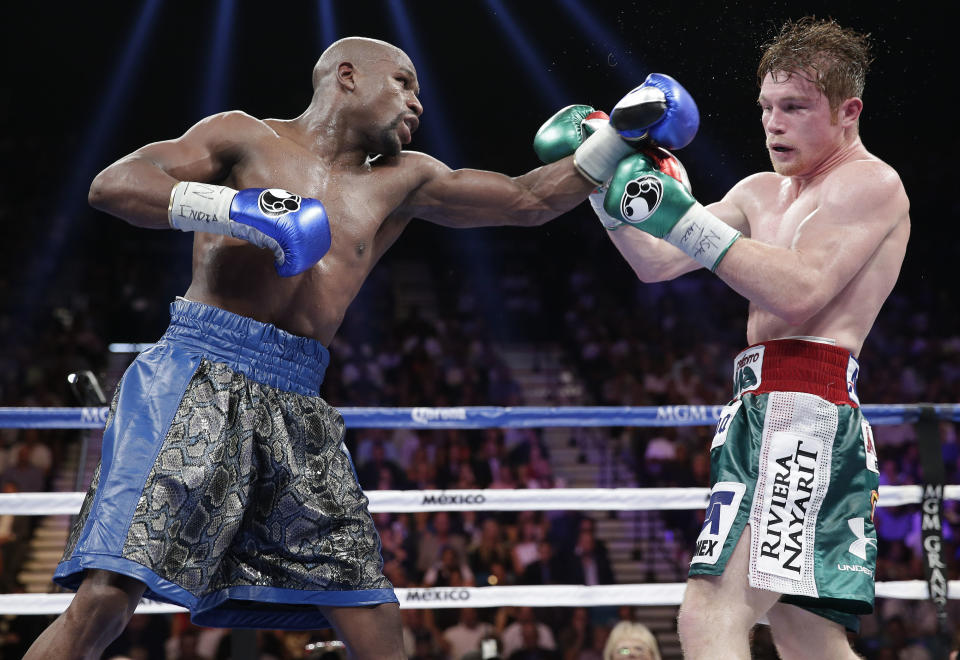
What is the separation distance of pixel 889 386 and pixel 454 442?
381 cm

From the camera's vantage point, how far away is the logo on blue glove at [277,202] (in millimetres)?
1806

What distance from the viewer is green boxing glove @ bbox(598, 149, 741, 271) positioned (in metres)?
1.88

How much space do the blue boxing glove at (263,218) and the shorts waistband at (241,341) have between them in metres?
0.21

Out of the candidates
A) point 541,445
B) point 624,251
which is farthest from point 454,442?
point 624,251

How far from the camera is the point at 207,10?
9211 mm

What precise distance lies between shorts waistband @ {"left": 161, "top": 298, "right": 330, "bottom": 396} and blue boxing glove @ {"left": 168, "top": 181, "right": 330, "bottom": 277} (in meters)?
0.21

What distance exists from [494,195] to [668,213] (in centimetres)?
53

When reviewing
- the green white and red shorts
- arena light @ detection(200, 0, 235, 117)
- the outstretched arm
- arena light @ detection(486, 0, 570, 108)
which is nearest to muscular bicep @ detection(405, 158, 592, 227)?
the outstretched arm

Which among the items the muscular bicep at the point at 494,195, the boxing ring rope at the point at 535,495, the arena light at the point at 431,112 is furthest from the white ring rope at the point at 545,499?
the arena light at the point at 431,112

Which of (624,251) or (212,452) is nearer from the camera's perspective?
(212,452)

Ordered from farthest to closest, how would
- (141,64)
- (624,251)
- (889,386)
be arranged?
(141,64), (889,386), (624,251)

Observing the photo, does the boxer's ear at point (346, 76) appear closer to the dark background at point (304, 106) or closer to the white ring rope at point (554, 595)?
the white ring rope at point (554, 595)

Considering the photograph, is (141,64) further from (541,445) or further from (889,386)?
(889,386)

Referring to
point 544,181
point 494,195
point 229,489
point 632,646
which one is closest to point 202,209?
point 229,489
